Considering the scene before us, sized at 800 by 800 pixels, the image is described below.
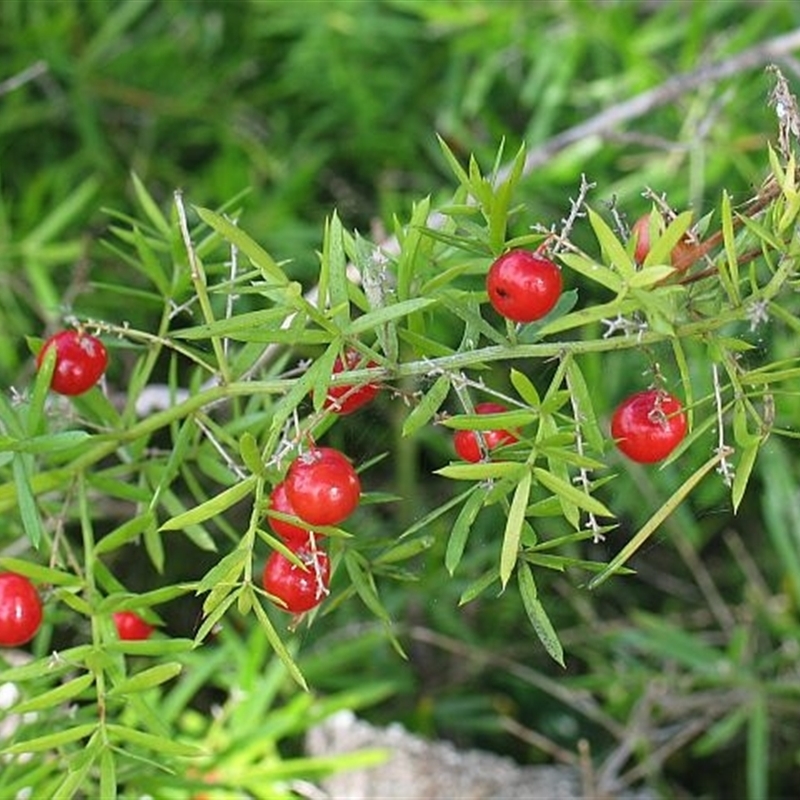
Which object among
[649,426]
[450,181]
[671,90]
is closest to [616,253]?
[649,426]

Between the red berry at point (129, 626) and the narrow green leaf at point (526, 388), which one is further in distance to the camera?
the red berry at point (129, 626)

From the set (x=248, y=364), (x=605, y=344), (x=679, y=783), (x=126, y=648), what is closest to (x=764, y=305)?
(x=605, y=344)

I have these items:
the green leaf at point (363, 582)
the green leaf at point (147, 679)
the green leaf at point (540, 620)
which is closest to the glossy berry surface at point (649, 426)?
the green leaf at point (540, 620)

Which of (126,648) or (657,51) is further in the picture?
(657,51)

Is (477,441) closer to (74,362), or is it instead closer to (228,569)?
(228,569)

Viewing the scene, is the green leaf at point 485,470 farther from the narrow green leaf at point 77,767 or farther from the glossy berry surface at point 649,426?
the narrow green leaf at point 77,767

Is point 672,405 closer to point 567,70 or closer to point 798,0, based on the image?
point 567,70

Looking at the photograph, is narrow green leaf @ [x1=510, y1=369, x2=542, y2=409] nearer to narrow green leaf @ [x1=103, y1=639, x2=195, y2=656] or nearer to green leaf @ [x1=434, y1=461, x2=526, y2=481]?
green leaf @ [x1=434, y1=461, x2=526, y2=481]
